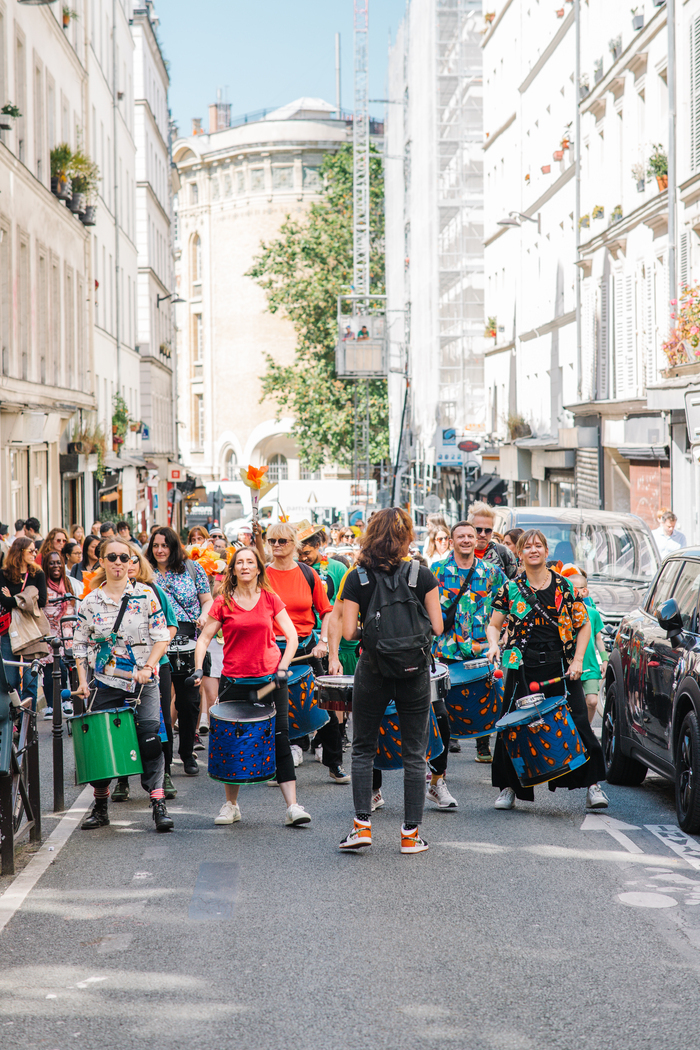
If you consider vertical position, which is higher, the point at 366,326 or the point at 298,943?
the point at 366,326

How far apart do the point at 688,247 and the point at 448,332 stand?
23.5 meters

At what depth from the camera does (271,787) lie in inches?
364

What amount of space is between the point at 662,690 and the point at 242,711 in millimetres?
2564

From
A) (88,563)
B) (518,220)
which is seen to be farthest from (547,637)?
(518,220)

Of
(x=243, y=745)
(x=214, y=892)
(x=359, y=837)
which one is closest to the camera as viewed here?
(x=214, y=892)

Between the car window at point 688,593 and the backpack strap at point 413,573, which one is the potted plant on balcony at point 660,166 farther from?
the backpack strap at point 413,573

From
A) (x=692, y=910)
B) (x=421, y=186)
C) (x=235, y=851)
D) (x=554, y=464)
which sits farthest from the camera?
(x=421, y=186)

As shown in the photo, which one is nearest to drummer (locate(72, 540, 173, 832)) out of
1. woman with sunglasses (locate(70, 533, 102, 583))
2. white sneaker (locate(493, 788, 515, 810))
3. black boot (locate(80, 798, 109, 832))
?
black boot (locate(80, 798, 109, 832))

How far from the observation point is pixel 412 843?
7234 millimetres

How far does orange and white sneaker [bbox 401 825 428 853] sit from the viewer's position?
23.7ft

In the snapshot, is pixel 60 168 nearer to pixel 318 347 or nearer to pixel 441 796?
pixel 441 796

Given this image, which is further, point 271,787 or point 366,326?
point 366,326

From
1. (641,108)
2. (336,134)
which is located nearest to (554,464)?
(641,108)

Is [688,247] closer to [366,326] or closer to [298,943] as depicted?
[298,943]
